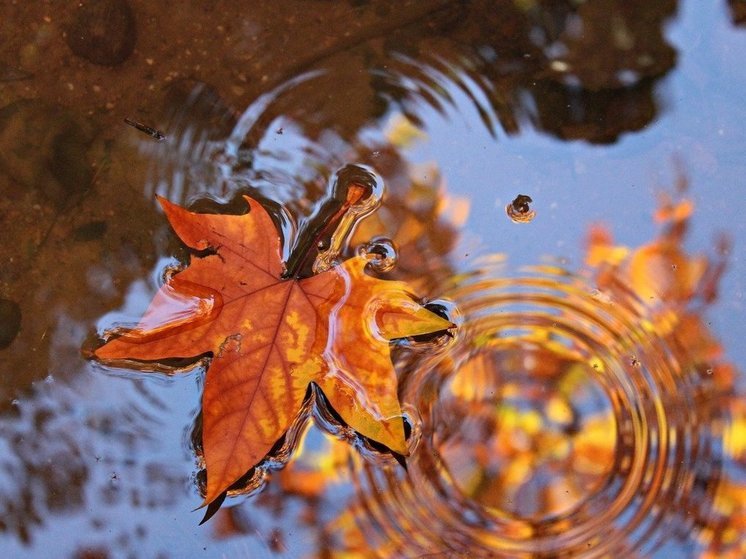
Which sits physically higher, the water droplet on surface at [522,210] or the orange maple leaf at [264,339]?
the water droplet on surface at [522,210]

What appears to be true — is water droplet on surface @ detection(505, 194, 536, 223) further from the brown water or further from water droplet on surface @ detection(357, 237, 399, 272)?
water droplet on surface @ detection(357, 237, 399, 272)

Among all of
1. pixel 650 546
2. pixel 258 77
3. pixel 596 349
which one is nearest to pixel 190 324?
pixel 258 77

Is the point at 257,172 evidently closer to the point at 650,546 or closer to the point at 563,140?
the point at 563,140

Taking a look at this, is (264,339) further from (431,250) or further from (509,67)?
(509,67)

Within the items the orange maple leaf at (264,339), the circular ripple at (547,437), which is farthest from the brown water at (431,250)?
the orange maple leaf at (264,339)

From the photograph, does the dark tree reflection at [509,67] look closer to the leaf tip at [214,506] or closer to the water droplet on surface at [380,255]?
the water droplet on surface at [380,255]

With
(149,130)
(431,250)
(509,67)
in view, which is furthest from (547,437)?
(149,130)
